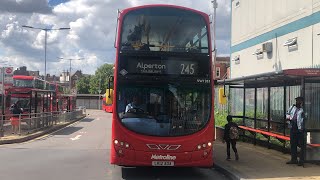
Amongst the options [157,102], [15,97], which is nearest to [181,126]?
[157,102]

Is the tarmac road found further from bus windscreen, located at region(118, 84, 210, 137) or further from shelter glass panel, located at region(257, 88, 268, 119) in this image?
shelter glass panel, located at region(257, 88, 268, 119)

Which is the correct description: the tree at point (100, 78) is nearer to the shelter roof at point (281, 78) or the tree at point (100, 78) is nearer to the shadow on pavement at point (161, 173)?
the shelter roof at point (281, 78)

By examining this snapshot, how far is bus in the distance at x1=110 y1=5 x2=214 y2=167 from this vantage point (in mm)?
11242

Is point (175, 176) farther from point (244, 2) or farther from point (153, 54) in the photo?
point (244, 2)

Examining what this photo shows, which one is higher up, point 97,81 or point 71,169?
point 97,81

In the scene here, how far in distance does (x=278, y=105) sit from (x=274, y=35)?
611cm

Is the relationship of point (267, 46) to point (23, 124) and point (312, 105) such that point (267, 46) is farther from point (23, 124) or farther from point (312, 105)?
point (23, 124)

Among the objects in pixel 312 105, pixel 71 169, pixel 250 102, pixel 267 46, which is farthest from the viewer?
pixel 267 46

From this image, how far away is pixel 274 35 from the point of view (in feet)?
73.3

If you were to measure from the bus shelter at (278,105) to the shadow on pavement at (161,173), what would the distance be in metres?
3.19

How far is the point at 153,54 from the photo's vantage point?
11.5 metres

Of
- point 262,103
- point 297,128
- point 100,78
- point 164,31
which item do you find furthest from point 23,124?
point 100,78

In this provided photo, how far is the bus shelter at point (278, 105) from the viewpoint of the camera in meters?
13.1

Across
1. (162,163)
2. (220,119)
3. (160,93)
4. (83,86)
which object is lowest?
(162,163)
